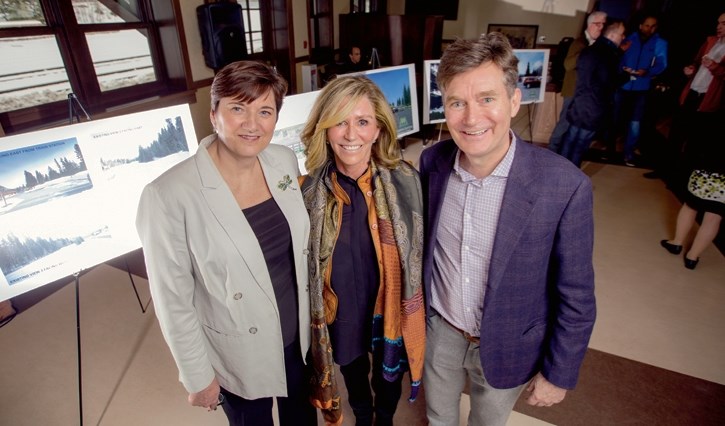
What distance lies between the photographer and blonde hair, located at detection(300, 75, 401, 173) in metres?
1.26

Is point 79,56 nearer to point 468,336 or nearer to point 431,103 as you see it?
point 431,103

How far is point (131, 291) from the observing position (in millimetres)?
2889

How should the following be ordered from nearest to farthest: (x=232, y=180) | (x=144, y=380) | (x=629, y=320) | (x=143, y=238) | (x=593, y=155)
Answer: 1. (x=143, y=238)
2. (x=232, y=180)
3. (x=144, y=380)
4. (x=629, y=320)
5. (x=593, y=155)

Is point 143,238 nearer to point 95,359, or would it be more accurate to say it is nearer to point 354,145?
point 354,145

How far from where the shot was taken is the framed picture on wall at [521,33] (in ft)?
26.2

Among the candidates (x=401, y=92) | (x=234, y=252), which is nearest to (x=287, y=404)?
(x=234, y=252)

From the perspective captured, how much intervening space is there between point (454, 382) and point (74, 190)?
178cm

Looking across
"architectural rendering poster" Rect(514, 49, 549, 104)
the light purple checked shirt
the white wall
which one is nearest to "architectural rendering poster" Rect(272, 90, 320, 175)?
the light purple checked shirt

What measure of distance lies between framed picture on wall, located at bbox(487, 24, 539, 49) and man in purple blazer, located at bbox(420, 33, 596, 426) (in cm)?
792

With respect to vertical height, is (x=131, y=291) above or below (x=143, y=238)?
below

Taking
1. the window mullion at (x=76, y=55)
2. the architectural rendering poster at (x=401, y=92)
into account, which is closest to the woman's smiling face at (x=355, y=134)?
the architectural rendering poster at (x=401, y=92)

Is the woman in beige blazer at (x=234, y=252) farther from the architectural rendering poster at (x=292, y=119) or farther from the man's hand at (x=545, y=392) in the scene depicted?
the architectural rendering poster at (x=292, y=119)

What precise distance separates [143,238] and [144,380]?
1519 millimetres

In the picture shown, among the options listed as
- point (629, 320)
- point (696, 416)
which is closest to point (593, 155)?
point (629, 320)
